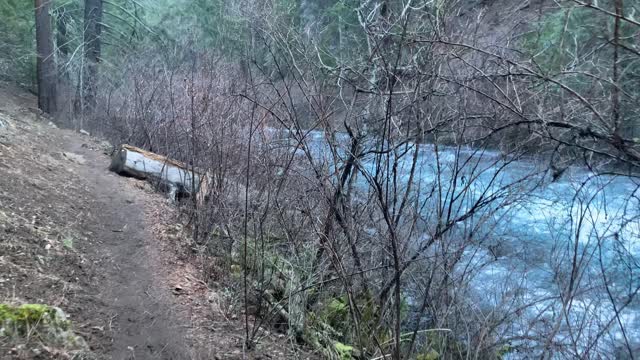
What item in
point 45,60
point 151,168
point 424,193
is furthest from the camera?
point 45,60

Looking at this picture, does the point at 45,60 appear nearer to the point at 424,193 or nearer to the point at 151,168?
the point at 151,168

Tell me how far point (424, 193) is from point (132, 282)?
3306mm

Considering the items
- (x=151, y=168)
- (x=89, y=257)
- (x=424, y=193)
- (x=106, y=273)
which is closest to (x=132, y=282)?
(x=106, y=273)

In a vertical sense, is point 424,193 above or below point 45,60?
below

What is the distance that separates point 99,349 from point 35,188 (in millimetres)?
2934

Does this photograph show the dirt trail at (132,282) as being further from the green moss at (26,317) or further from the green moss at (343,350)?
the green moss at (343,350)

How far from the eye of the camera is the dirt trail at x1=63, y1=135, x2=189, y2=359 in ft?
12.8

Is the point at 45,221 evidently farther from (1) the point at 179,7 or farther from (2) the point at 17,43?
(1) the point at 179,7

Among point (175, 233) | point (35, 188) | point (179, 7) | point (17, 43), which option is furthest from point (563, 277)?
point (179, 7)

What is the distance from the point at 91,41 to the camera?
51.7ft

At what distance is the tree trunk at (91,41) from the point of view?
15.4 metres

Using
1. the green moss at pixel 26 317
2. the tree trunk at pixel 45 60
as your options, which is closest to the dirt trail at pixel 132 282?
the green moss at pixel 26 317

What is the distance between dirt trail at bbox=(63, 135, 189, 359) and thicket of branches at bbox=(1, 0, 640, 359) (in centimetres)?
60

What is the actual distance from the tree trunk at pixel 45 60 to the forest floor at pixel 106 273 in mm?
9016
